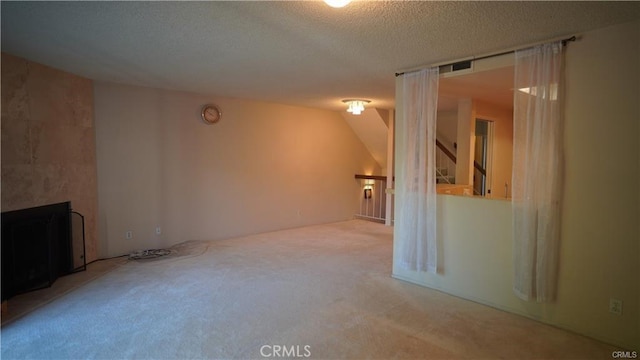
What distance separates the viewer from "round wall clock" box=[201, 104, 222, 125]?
Result: 5.38 meters

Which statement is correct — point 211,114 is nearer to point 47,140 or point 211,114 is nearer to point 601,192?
point 47,140

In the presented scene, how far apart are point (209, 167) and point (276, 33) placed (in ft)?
10.9

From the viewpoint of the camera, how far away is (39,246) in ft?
11.9

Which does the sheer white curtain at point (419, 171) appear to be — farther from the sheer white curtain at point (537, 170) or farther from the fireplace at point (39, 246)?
the fireplace at point (39, 246)

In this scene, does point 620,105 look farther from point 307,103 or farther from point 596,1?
point 307,103

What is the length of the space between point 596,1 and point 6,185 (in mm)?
4968

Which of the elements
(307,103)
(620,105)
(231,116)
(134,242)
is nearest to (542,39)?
(620,105)

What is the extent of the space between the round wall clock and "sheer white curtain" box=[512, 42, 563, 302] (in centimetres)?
416

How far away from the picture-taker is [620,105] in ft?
8.31

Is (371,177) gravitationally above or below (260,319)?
above

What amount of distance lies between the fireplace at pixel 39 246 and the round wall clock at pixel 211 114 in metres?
2.14

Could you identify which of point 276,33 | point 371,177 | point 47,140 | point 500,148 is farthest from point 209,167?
point 500,148

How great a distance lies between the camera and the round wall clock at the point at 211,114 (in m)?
5.38

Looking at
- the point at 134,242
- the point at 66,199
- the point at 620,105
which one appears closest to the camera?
the point at 620,105
